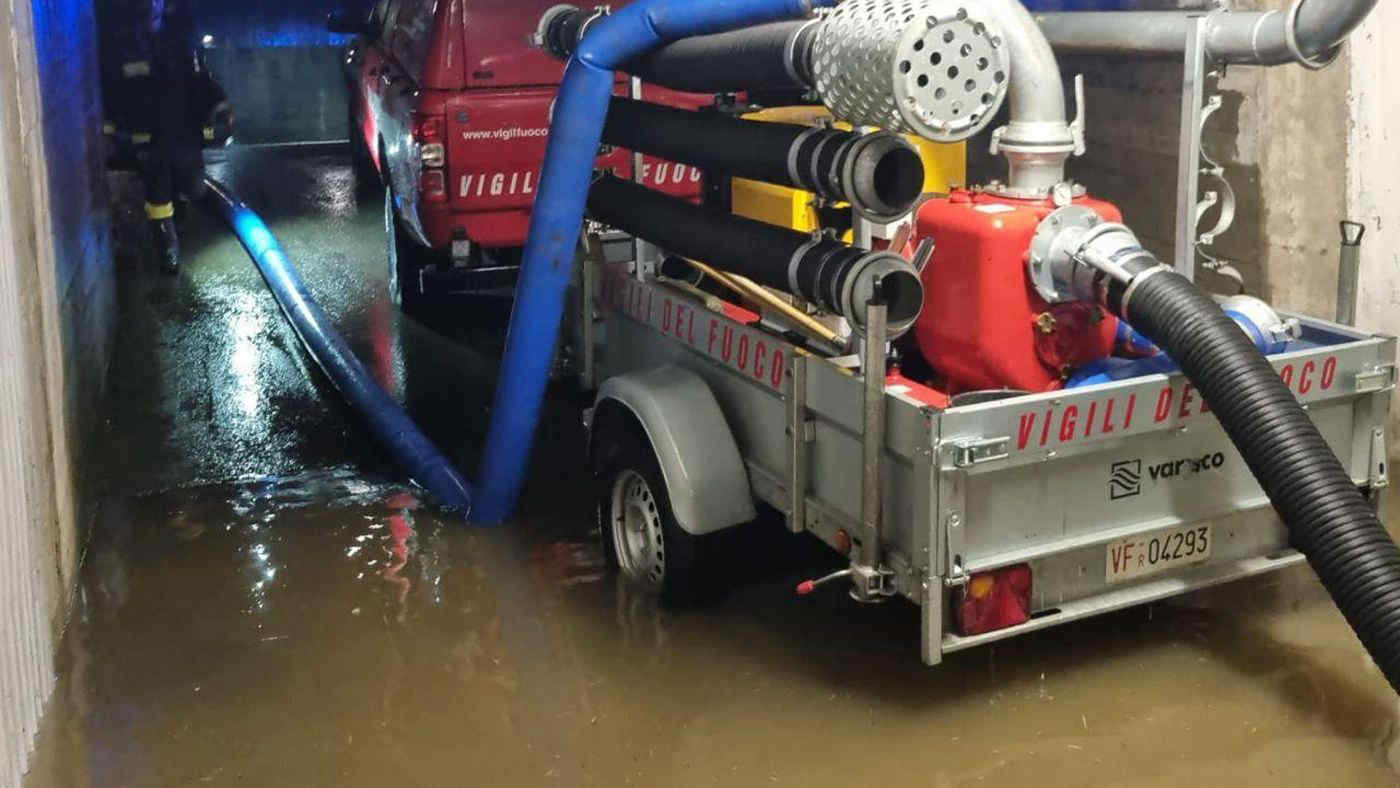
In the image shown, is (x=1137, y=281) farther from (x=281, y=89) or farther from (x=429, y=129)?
(x=281, y=89)

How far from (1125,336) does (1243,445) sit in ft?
3.00

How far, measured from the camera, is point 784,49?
14.0 ft

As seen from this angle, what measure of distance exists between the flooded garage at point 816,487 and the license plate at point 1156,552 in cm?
1

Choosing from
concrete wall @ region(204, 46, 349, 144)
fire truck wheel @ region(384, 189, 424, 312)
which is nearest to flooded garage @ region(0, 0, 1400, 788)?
fire truck wheel @ region(384, 189, 424, 312)

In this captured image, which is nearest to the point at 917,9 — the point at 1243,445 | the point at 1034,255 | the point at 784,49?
the point at 784,49

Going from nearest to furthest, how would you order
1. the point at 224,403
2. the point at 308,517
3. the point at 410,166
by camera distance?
the point at 308,517 → the point at 224,403 → the point at 410,166

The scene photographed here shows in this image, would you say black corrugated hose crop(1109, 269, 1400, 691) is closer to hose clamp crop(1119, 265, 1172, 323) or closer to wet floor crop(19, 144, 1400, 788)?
hose clamp crop(1119, 265, 1172, 323)

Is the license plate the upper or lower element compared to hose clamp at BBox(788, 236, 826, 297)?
lower

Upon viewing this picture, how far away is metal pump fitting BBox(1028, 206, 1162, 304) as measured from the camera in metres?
4.07

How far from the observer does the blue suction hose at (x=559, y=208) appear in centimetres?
501

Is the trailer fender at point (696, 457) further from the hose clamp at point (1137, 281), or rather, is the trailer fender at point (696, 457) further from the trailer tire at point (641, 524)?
the hose clamp at point (1137, 281)

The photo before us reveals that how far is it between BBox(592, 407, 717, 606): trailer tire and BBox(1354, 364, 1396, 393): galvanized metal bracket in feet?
6.88

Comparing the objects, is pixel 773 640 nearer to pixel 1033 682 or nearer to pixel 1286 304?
pixel 1033 682

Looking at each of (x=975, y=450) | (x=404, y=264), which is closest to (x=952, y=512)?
(x=975, y=450)
